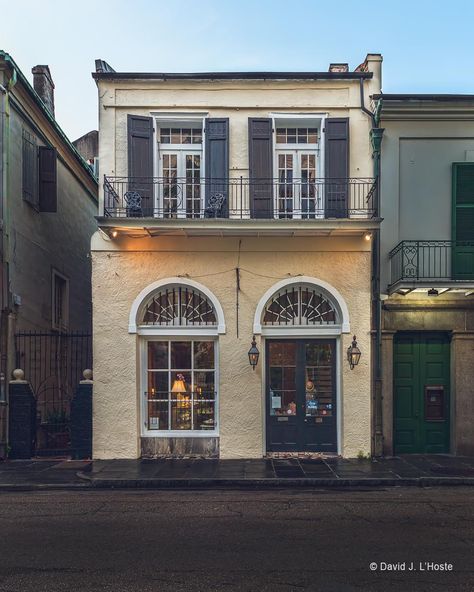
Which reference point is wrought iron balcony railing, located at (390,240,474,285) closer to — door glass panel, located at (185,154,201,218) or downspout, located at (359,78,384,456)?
downspout, located at (359,78,384,456)

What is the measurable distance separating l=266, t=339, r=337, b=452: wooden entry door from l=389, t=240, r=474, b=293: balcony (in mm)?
2213

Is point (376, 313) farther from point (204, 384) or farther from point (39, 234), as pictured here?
point (39, 234)

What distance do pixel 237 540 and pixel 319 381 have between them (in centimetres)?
577

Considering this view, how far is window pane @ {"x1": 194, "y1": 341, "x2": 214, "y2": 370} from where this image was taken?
39.2 ft

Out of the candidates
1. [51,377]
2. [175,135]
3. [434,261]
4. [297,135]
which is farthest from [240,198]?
[51,377]

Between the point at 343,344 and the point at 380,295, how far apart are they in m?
1.34

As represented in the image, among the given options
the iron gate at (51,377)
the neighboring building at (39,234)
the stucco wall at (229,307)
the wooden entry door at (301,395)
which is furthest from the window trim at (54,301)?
the wooden entry door at (301,395)

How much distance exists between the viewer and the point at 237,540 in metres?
6.51

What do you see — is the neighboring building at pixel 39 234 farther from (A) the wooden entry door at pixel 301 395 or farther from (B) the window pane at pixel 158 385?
(A) the wooden entry door at pixel 301 395

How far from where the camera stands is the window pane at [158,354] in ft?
39.4

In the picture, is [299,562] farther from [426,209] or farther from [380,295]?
[426,209]

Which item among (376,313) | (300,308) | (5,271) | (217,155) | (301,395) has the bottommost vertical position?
(301,395)

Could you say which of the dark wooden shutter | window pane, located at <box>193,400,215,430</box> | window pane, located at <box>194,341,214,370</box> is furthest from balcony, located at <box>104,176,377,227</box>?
window pane, located at <box>193,400,215,430</box>

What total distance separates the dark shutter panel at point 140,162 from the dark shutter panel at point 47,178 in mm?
3517
